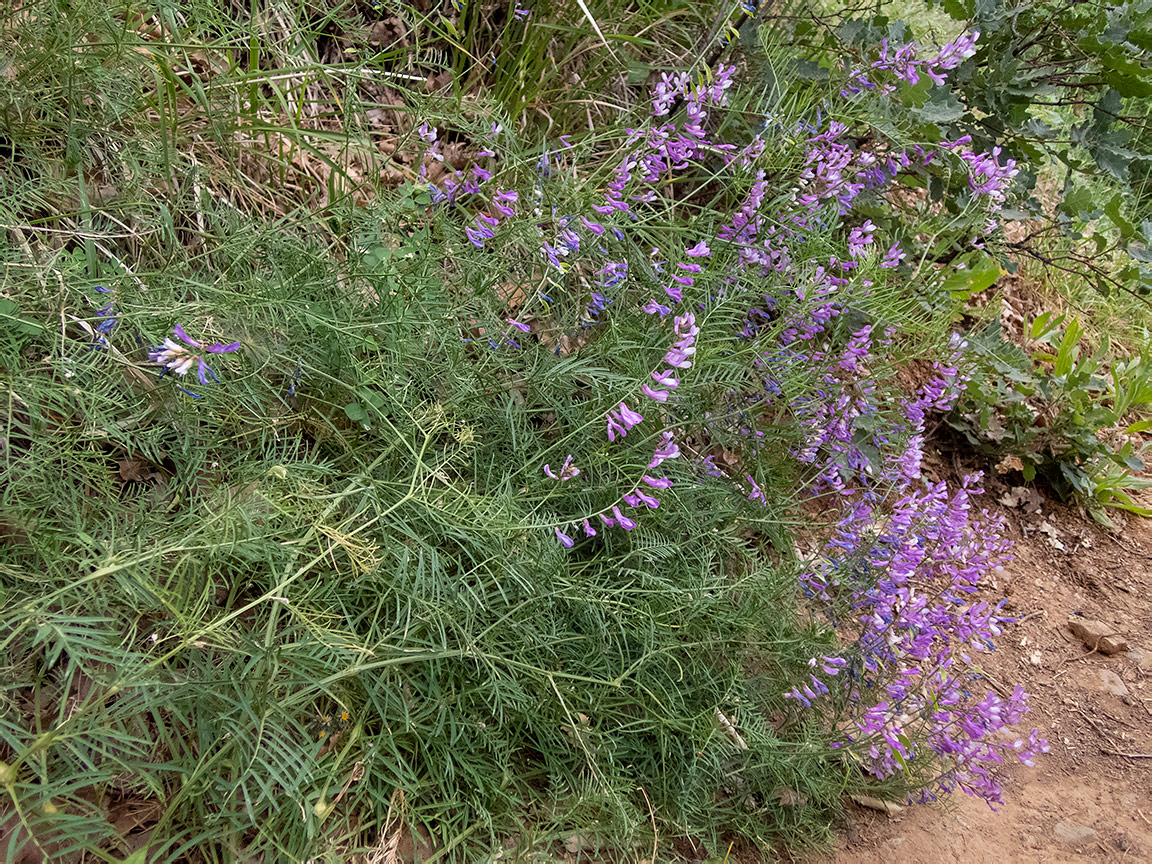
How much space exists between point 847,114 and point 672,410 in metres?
1.19

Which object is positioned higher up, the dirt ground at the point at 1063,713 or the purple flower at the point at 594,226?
the purple flower at the point at 594,226

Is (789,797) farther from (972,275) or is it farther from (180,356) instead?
(972,275)

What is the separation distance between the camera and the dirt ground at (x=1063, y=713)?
1989 mm

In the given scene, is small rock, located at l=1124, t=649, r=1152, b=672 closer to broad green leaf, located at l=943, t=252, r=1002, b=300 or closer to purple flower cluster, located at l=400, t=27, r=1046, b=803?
purple flower cluster, located at l=400, t=27, r=1046, b=803

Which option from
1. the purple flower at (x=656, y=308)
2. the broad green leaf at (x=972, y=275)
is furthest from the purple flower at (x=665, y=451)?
the broad green leaf at (x=972, y=275)

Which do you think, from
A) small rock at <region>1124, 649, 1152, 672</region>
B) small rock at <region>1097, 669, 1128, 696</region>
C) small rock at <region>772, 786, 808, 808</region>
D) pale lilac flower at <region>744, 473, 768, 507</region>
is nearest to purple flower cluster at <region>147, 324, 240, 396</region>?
pale lilac flower at <region>744, 473, 768, 507</region>

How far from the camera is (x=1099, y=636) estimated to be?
2.79 meters

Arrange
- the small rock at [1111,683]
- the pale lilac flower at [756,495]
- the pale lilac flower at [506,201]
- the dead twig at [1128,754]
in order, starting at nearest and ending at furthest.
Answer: the pale lilac flower at [506,201] < the pale lilac flower at [756,495] < the dead twig at [1128,754] < the small rock at [1111,683]

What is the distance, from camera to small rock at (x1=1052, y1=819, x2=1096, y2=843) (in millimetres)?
2018

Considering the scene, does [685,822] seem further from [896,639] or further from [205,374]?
[205,374]

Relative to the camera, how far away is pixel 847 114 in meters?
2.45

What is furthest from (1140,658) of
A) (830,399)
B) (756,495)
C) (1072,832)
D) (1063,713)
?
(756,495)

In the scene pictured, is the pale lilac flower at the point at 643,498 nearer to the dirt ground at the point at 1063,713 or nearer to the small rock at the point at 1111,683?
the dirt ground at the point at 1063,713

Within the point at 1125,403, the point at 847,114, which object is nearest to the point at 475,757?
the point at 847,114
